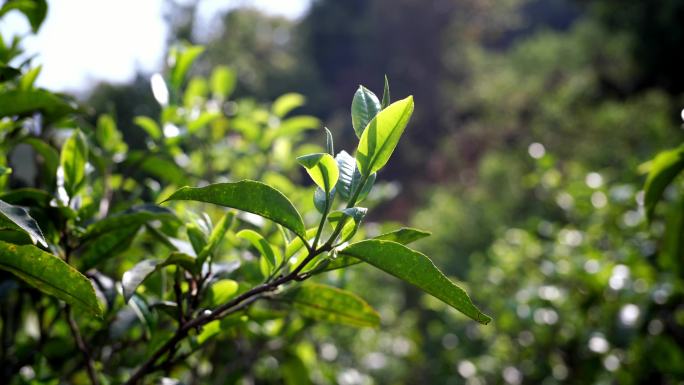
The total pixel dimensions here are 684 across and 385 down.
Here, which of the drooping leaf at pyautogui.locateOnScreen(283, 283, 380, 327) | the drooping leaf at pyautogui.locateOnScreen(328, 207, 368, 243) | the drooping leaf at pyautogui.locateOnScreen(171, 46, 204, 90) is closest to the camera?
the drooping leaf at pyautogui.locateOnScreen(328, 207, 368, 243)

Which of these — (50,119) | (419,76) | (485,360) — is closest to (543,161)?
(485,360)

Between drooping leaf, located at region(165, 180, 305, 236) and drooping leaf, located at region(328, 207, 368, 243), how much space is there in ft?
0.10

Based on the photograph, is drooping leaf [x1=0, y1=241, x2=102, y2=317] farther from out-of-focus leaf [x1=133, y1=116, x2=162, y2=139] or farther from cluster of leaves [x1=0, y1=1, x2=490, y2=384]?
out-of-focus leaf [x1=133, y1=116, x2=162, y2=139]

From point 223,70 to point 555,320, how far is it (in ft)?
4.11

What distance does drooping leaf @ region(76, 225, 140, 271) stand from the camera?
72cm

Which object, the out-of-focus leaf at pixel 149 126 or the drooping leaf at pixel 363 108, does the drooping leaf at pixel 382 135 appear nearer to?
the drooping leaf at pixel 363 108

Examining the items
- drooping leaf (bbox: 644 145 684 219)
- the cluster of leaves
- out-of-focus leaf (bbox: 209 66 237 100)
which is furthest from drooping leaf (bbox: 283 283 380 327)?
out-of-focus leaf (bbox: 209 66 237 100)

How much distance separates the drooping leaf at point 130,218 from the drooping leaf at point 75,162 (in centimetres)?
5

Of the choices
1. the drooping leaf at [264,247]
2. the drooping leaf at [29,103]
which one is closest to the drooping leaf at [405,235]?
the drooping leaf at [264,247]

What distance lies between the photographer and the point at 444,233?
7137 millimetres

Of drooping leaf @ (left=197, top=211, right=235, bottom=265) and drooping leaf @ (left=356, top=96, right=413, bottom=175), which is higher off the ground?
drooping leaf @ (left=356, top=96, right=413, bottom=175)

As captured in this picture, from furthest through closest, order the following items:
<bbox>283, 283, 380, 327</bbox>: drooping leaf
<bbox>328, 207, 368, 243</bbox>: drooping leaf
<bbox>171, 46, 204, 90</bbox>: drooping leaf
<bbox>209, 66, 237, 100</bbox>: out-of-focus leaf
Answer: <bbox>209, 66, 237, 100</bbox>: out-of-focus leaf, <bbox>171, 46, 204, 90</bbox>: drooping leaf, <bbox>283, 283, 380, 327</bbox>: drooping leaf, <bbox>328, 207, 368, 243</bbox>: drooping leaf

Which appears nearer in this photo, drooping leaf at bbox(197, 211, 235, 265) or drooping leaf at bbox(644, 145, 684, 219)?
drooping leaf at bbox(197, 211, 235, 265)

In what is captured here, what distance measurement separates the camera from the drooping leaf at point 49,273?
0.49 meters
